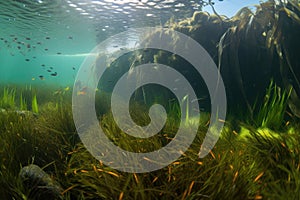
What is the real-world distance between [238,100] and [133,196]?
4441 millimetres

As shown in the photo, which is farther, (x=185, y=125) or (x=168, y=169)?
(x=185, y=125)

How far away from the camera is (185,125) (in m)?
3.94

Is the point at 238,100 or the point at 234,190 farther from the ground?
the point at 234,190

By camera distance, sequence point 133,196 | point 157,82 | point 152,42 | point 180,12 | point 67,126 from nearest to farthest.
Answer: point 133,196, point 67,126, point 157,82, point 152,42, point 180,12

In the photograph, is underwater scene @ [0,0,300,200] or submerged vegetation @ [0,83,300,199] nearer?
submerged vegetation @ [0,83,300,199]

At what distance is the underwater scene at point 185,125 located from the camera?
237 centimetres

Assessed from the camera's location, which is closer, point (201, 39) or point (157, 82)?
point (201, 39)

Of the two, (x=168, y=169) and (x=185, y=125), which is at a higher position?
(x=168, y=169)

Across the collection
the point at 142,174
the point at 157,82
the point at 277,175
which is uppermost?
the point at 142,174

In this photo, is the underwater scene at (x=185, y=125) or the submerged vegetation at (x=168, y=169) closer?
the submerged vegetation at (x=168, y=169)

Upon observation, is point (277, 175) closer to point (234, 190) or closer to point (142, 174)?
point (234, 190)

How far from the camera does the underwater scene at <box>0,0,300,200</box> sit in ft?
7.77

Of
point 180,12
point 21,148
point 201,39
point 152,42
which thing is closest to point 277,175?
point 21,148

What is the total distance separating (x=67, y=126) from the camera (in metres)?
4.78
